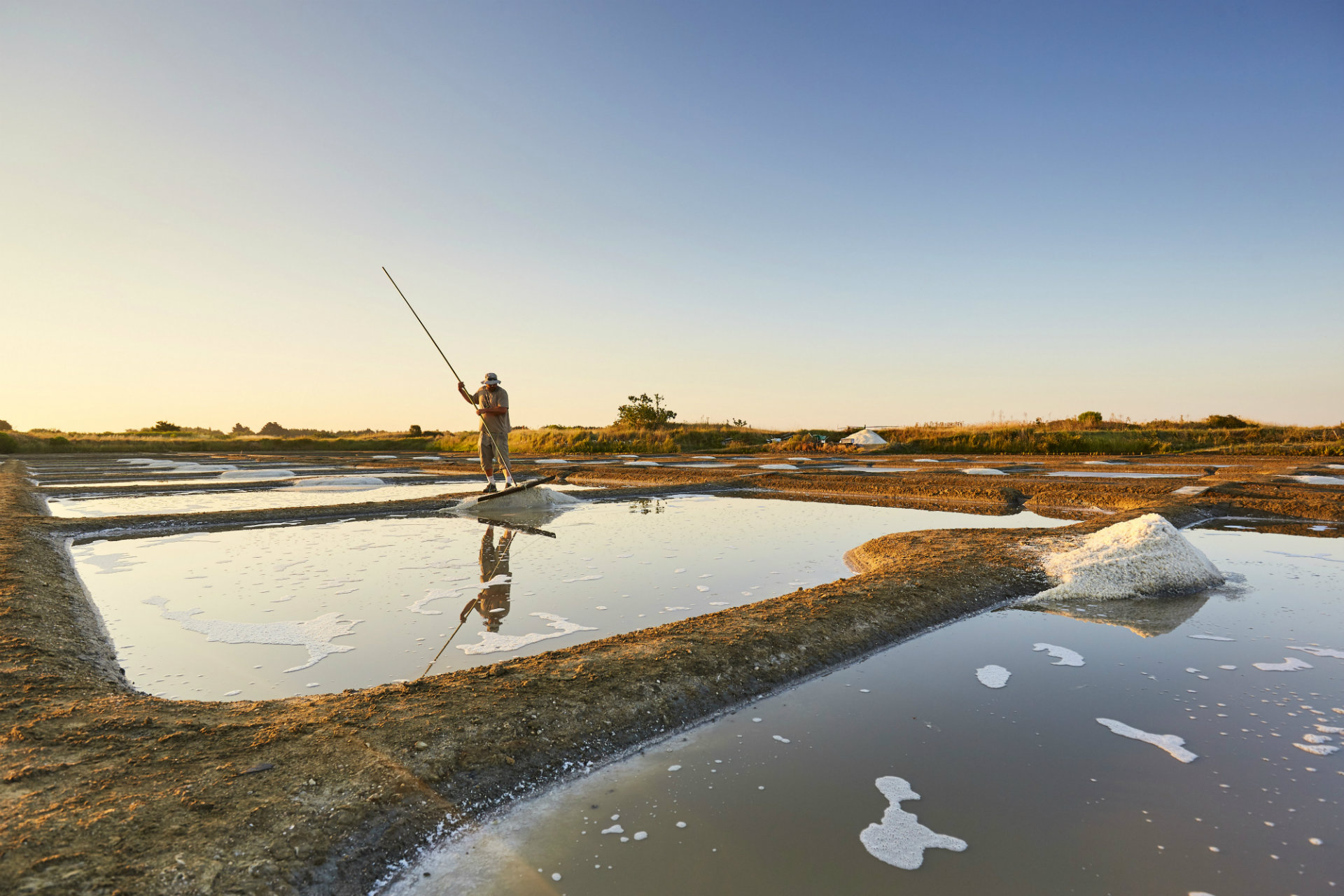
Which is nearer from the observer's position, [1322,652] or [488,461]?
[1322,652]

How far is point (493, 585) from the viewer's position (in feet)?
21.5

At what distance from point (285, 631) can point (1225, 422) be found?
52.7m

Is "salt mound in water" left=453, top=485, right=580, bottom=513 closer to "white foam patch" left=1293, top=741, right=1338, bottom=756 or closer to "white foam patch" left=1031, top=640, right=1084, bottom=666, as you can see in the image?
"white foam patch" left=1031, top=640, right=1084, bottom=666

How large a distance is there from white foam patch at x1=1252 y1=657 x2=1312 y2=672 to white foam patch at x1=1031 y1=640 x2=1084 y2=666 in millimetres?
1105

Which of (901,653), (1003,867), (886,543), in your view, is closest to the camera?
(1003,867)

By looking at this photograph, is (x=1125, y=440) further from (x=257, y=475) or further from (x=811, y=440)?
(x=257, y=475)

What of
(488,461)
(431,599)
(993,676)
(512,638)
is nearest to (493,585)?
(431,599)

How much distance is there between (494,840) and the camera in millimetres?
2533

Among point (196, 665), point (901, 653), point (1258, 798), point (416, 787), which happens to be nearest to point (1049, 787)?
point (1258, 798)

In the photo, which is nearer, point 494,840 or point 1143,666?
point 494,840

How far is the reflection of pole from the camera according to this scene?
4.30 metres

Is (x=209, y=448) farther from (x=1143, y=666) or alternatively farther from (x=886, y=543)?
(x=1143, y=666)

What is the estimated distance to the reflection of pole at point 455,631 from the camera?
4302mm

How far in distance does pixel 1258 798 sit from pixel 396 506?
13.1 meters
